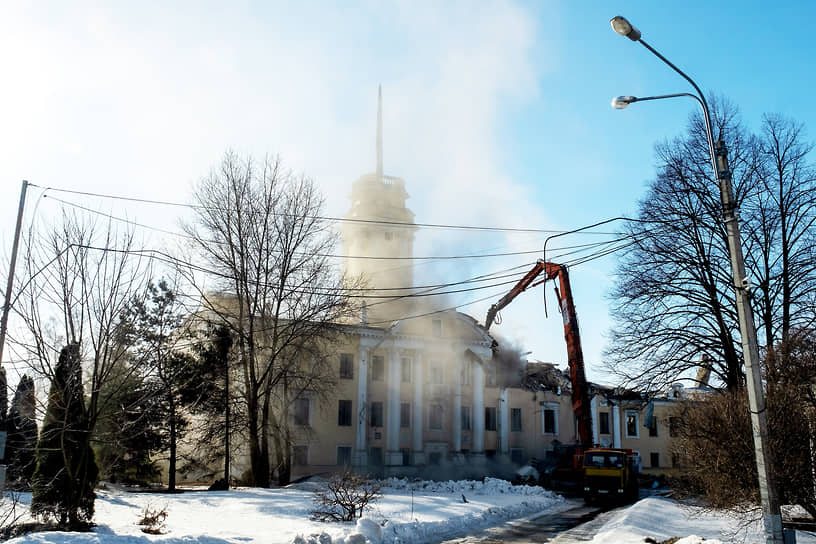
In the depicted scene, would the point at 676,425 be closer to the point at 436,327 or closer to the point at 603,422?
the point at 436,327

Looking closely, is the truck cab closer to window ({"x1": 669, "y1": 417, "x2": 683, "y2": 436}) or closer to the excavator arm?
the excavator arm

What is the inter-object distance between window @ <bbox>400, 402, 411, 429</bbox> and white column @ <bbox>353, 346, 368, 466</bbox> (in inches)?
107

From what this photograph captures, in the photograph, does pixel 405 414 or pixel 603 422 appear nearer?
pixel 405 414

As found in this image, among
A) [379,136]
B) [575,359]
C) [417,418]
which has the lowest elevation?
[417,418]

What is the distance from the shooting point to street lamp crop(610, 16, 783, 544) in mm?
9828

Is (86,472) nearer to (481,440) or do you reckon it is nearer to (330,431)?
(330,431)

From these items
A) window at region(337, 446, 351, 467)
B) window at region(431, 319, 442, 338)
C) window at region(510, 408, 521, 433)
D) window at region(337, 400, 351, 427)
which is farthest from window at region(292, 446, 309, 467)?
window at region(510, 408, 521, 433)

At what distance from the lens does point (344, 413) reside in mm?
44969

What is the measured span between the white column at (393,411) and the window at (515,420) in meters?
9.44

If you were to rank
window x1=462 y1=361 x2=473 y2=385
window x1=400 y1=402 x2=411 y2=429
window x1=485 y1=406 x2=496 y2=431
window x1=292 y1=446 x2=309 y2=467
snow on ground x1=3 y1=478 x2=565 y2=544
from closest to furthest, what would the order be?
snow on ground x1=3 y1=478 x2=565 y2=544, window x1=292 y1=446 x2=309 y2=467, window x1=400 y1=402 x2=411 y2=429, window x1=462 y1=361 x2=473 y2=385, window x1=485 y1=406 x2=496 y2=431

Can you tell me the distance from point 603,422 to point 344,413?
20507 mm

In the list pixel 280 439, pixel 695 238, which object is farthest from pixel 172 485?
pixel 695 238

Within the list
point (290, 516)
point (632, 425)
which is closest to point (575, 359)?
point (290, 516)

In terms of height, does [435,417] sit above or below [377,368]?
below
